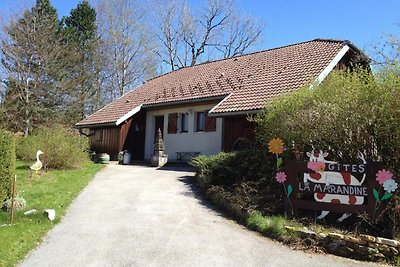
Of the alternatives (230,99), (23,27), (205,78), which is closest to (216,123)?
(230,99)

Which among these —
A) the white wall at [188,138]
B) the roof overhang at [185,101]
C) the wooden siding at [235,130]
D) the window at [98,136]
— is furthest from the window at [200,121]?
the window at [98,136]

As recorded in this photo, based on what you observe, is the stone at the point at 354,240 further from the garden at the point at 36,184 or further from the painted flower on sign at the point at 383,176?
the garden at the point at 36,184

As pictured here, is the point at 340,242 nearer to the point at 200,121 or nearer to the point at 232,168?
the point at 232,168

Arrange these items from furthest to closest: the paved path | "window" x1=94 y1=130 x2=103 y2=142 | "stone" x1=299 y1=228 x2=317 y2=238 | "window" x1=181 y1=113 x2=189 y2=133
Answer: "window" x1=94 y1=130 x2=103 y2=142 → "window" x1=181 y1=113 x2=189 y2=133 → "stone" x1=299 y1=228 x2=317 y2=238 → the paved path

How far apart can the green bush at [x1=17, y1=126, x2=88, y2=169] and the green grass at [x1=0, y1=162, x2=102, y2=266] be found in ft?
1.87

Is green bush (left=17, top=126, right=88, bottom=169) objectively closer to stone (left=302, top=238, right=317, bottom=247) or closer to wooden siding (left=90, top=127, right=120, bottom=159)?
wooden siding (left=90, top=127, right=120, bottom=159)

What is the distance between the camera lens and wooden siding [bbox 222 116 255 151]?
15500mm

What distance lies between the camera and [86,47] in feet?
121

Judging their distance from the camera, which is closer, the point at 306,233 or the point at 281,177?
the point at 306,233

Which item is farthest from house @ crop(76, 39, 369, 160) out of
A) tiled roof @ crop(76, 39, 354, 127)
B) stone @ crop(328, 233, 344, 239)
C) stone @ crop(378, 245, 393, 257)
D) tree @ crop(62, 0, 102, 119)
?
tree @ crop(62, 0, 102, 119)

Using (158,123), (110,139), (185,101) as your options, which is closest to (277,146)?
(185,101)

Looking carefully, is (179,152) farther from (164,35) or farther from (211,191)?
(164,35)

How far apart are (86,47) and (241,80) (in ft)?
75.4

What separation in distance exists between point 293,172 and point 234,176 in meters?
2.73
